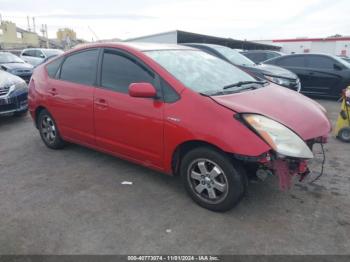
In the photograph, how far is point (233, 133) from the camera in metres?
2.77

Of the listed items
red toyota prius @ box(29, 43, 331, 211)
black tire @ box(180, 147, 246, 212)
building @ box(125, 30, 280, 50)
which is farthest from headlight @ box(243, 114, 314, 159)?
building @ box(125, 30, 280, 50)

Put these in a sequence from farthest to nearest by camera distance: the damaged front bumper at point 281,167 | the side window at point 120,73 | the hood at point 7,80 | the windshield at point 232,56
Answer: the windshield at point 232,56 < the hood at point 7,80 < the side window at point 120,73 < the damaged front bumper at point 281,167

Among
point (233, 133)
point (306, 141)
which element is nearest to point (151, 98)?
point (233, 133)

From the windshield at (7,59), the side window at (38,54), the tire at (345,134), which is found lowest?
the tire at (345,134)

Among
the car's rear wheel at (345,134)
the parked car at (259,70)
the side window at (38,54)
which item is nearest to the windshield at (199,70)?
the car's rear wheel at (345,134)

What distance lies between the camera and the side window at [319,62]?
9289 mm

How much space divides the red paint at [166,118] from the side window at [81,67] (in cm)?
12

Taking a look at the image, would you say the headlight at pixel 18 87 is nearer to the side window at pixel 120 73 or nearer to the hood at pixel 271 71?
the side window at pixel 120 73

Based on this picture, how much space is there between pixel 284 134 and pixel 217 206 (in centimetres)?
94

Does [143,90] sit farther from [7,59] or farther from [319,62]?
[7,59]

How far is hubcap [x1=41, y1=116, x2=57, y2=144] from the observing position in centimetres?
483

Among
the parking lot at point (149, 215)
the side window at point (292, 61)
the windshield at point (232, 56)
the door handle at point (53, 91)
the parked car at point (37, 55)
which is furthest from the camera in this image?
the parked car at point (37, 55)

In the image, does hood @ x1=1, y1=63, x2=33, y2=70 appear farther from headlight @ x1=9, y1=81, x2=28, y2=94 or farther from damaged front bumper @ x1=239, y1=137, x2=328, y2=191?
damaged front bumper @ x1=239, y1=137, x2=328, y2=191

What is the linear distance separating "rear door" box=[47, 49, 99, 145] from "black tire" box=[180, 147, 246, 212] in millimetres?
1572
